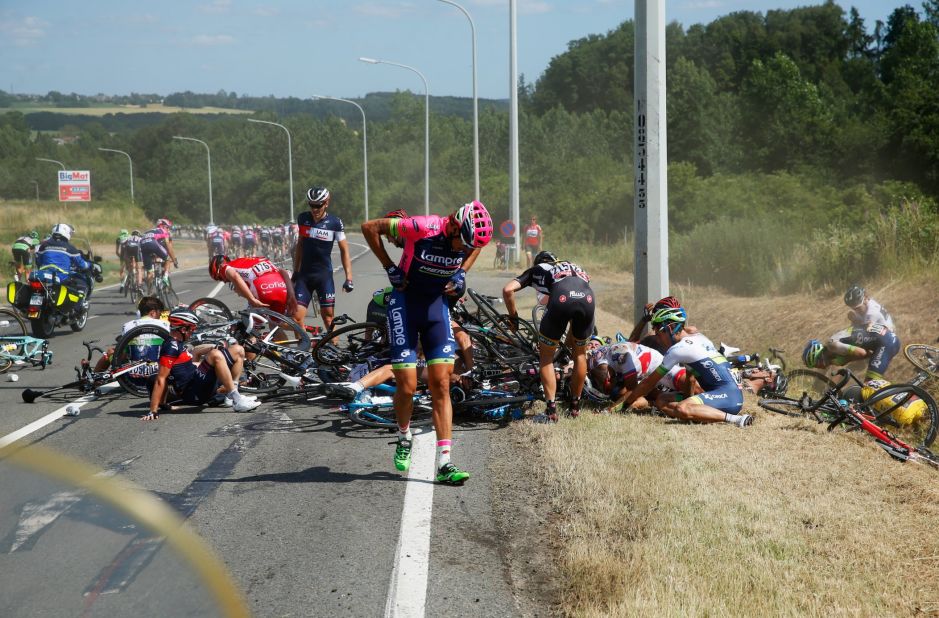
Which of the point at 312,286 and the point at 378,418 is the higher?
the point at 312,286

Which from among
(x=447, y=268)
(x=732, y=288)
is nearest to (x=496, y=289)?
(x=732, y=288)

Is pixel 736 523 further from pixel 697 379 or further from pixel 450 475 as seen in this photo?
pixel 697 379

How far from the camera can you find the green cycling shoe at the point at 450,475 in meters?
6.88

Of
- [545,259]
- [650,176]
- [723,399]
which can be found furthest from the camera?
[650,176]

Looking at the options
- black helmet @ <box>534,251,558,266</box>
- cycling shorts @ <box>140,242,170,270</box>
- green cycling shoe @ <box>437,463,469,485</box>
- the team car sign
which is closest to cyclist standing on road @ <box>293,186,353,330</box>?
black helmet @ <box>534,251,558,266</box>

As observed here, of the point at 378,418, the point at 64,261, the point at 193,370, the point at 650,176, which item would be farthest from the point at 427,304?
the point at 64,261

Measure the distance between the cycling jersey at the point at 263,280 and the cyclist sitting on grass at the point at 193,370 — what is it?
1.51 meters

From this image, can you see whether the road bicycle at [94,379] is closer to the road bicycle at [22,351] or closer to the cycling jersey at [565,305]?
the road bicycle at [22,351]

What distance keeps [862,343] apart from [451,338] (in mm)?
7329

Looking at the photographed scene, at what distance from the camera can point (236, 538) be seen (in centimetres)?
571

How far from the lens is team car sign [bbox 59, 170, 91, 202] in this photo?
200 ft

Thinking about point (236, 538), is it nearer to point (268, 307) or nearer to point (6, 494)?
point (6, 494)

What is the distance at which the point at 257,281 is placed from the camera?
1148 centimetres

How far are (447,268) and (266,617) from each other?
309cm
